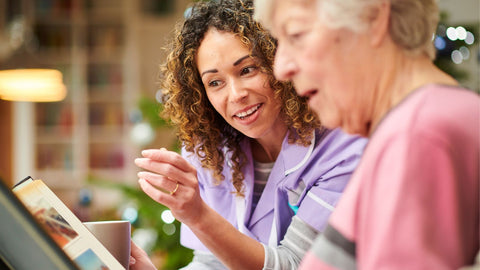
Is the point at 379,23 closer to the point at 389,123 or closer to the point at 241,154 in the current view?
the point at 389,123

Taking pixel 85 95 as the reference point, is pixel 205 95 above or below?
above

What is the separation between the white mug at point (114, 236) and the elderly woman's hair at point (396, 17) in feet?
1.68

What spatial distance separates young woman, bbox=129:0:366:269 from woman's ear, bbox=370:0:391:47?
46 cm

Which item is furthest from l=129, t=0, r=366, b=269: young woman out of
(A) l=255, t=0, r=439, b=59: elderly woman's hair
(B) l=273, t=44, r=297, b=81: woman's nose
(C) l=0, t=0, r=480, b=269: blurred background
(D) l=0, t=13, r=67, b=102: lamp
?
(C) l=0, t=0, r=480, b=269: blurred background

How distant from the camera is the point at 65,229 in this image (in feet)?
2.65

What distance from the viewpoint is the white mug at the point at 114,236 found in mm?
975

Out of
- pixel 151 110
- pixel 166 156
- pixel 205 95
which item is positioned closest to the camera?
pixel 166 156

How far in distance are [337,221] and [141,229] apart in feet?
7.53

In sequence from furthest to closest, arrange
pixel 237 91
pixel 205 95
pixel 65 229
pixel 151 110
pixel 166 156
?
pixel 151 110 < pixel 205 95 < pixel 237 91 < pixel 166 156 < pixel 65 229

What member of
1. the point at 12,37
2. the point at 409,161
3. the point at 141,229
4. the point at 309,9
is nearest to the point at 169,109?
the point at 309,9

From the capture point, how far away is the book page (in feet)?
2.53

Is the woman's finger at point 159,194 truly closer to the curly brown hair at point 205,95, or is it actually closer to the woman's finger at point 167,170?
the woman's finger at point 167,170

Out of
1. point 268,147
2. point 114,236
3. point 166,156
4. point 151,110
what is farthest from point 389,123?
point 151,110

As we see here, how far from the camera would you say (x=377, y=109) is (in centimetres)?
62
